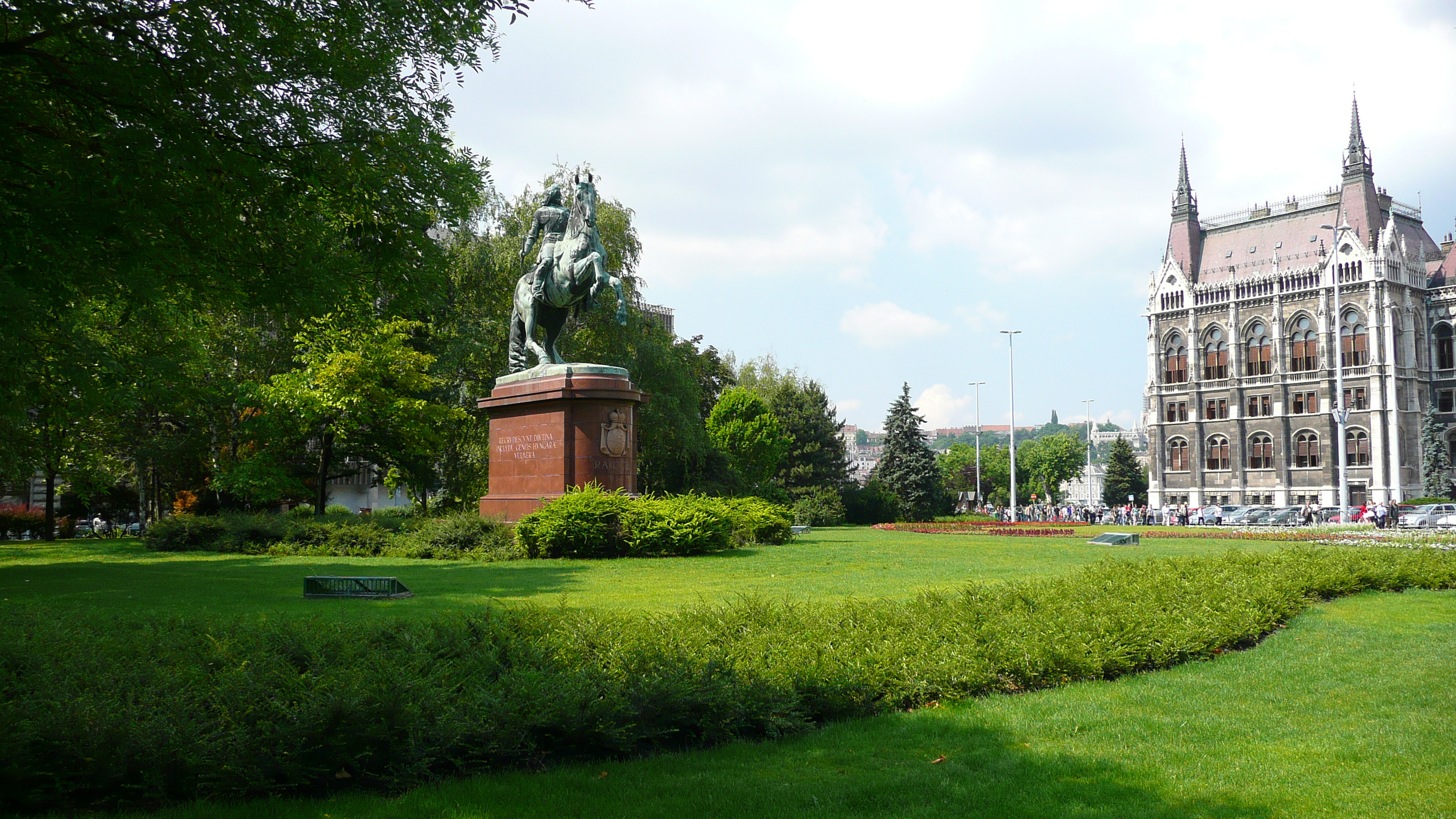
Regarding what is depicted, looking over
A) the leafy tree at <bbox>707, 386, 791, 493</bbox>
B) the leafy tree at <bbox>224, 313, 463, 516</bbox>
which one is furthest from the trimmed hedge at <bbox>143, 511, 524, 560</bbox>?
the leafy tree at <bbox>707, 386, 791, 493</bbox>

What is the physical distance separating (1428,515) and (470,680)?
53.7 m

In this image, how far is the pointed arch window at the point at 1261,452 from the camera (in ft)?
251

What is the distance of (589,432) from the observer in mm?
19094

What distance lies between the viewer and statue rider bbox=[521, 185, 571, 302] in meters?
21.2

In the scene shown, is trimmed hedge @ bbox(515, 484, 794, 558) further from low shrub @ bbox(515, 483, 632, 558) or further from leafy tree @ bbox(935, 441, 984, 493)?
leafy tree @ bbox(935, 441, 984, 493)

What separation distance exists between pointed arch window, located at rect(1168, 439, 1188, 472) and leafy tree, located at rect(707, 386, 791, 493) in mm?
46904

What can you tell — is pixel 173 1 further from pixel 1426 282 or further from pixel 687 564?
pixel 1426 282

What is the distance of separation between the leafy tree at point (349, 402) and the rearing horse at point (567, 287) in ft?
22.9

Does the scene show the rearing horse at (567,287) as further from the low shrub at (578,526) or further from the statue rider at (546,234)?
the low shrub at (578,526)

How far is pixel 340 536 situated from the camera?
20219mm

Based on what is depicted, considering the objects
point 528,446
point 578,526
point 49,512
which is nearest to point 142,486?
point 49,512

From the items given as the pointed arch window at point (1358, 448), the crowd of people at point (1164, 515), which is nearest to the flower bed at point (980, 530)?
the crowd of people at point (1164, 515)

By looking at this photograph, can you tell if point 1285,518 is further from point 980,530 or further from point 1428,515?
point 980,530

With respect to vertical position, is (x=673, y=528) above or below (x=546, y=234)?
below
